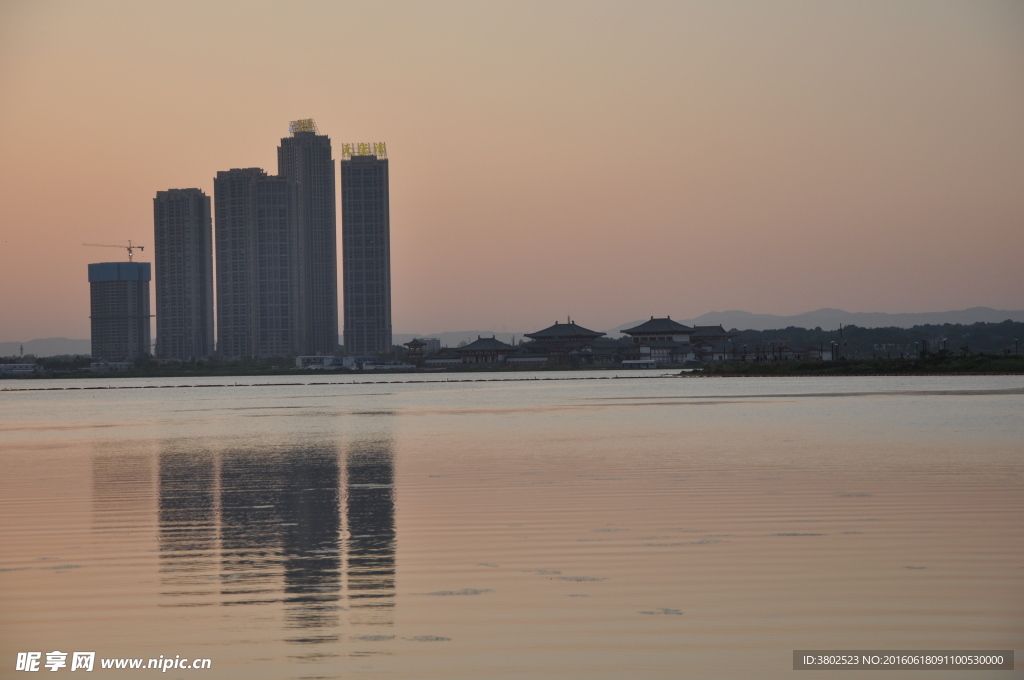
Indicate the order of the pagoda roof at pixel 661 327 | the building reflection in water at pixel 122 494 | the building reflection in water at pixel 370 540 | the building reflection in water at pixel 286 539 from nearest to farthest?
the building reflection in water at pixel 370 540, the building reflection in water at pixel 286 539, the building reflection in water at pixel 122 494, the pagoda roof at pixel 661 327

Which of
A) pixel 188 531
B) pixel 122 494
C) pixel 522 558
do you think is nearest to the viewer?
pixel 522 558

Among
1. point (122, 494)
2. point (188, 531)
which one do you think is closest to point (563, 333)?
point (122, 494)

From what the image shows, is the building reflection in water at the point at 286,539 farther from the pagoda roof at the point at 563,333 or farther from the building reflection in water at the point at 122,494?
the pagoda roof at the point at 563,333

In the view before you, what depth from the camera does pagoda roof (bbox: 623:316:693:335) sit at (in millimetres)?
180375

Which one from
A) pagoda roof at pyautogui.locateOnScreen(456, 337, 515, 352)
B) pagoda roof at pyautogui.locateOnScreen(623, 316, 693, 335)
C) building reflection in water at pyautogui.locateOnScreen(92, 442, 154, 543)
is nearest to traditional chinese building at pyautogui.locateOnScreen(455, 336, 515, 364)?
pagoda roof at pyautogui.locateOnScreen(456, 337, 515, 352)

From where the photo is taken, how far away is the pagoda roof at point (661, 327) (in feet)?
592

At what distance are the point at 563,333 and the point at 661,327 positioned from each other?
1752cm

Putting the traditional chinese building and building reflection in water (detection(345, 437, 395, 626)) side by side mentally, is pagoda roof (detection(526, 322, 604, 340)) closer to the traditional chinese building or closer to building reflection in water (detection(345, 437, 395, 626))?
the traditional chinese building

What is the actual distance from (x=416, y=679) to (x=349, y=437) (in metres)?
27.6

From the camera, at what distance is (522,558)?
12.5 metres

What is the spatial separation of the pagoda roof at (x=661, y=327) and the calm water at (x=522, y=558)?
6033 inches

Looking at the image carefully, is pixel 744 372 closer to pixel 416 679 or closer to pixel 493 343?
pixel 493 343

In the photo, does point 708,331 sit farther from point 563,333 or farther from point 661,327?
point 563,333

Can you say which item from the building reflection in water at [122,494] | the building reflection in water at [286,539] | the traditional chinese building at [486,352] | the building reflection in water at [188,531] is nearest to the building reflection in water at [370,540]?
the building reflection in water at [286,539]
